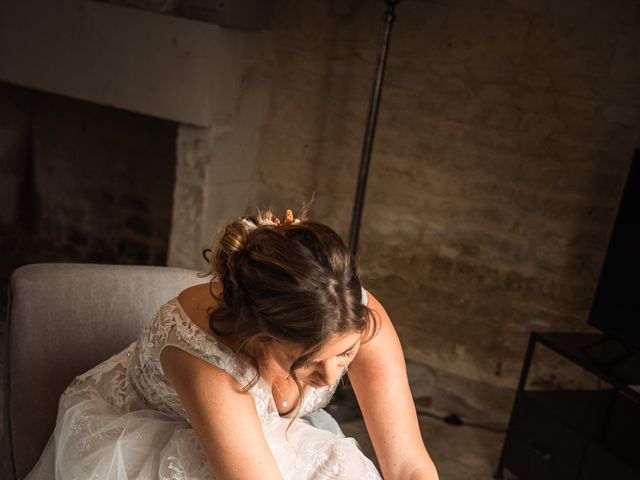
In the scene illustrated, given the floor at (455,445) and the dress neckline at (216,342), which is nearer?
the dress neckline at (216,342)

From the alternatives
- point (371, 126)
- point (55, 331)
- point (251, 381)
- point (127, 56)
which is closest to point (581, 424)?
point (371, 126)

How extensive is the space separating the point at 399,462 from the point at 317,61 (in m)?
1.83

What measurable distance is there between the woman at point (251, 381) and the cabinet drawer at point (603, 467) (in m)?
0.91

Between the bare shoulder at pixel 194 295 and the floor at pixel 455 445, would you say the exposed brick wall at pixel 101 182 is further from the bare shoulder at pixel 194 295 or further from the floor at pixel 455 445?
the bare shoulder at pixel 194 295

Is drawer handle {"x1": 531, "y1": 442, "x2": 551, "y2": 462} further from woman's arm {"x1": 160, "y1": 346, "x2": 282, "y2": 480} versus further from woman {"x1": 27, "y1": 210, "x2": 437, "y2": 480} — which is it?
woman's arm {"x1": 160, "y1": 346, "x2": 282, "y2": 480}

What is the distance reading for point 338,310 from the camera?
1.19 metres

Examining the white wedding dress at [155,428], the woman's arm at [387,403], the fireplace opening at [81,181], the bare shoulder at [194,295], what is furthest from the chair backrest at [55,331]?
the fireplace opening at [81,181]

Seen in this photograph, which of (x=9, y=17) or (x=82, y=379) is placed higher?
(x=9, y=17)

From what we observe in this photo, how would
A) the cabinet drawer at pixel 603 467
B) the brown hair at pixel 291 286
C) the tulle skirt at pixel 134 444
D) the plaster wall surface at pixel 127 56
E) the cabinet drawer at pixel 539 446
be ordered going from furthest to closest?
1. the plaster wall surface at pixel 127 56
2. the cabinet drawer at pixel 539 446
3. the cabinet drawer at pixel 603 467
4. the tulle skirt at pixel 134 444
5. the brown hair at pixel 291 286

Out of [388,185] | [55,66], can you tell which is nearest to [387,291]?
[388,185]

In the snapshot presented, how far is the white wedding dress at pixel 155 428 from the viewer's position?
1265mm

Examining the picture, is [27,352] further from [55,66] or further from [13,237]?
[13,237]

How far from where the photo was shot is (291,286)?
1163 millimetres

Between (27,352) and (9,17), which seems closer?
(27,352)
